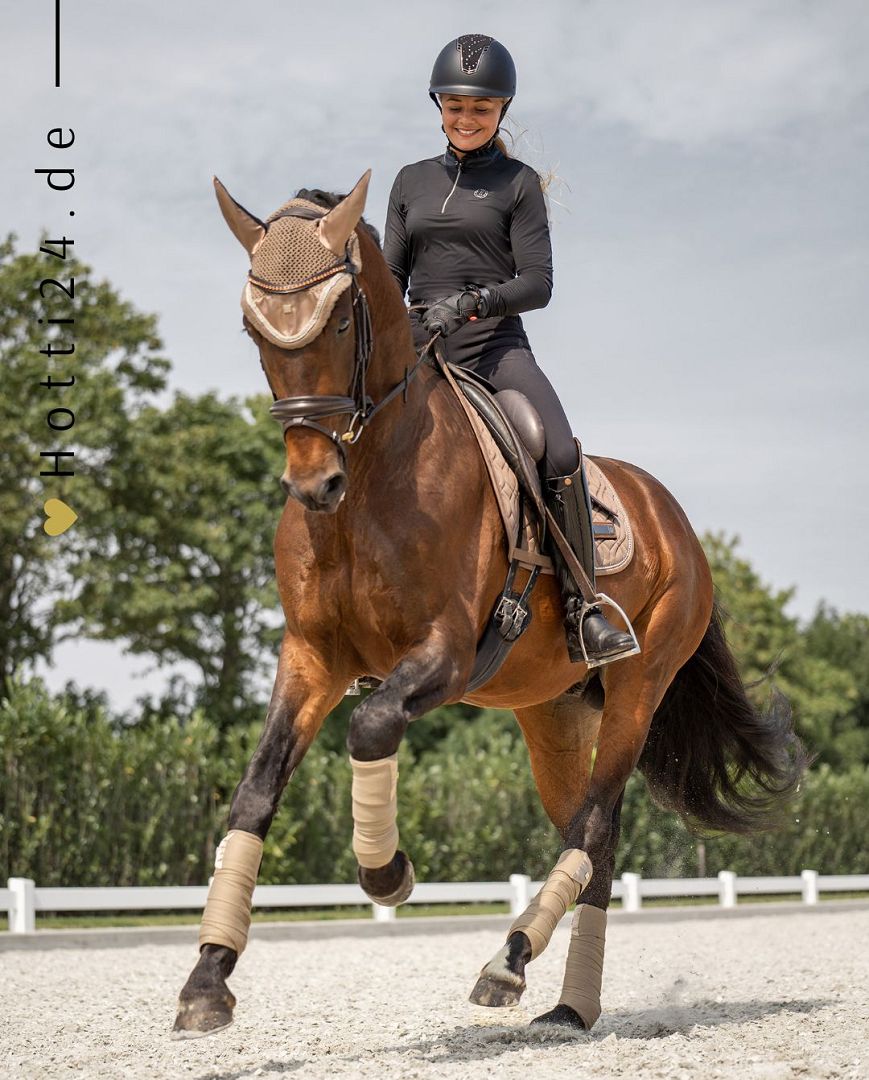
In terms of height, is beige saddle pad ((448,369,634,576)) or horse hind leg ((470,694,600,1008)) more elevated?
beige saddle pad ((448,369,634,576))

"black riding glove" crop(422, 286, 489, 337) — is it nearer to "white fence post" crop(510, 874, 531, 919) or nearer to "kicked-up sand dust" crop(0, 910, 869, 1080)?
"kicked-up sand dust" crop(0, 910, 869, 1080)

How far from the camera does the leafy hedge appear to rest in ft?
68.2

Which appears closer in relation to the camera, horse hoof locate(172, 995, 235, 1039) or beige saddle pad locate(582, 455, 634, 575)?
horse hoof locate(172, 995, 235, 1039)

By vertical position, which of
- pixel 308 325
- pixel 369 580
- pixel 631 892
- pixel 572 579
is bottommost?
pixel 631 892

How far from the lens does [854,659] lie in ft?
207

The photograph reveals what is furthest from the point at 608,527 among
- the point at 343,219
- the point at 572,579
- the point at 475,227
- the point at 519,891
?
the point at 519,891

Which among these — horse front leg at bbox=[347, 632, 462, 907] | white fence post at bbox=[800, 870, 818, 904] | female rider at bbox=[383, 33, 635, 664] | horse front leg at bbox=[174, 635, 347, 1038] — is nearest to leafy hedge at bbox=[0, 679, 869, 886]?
white fence post at bbox=[800, 870, 818, 904]

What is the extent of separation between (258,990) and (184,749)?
11555 millimetres

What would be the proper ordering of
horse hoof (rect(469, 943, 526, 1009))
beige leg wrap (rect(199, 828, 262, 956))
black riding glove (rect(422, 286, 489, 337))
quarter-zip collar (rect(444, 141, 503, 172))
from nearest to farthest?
beige leg wrap (rect(199, 828, 262, 956)) → horse hoof (rect(469, 943, 526, 1009)) → black riding glove (rect(422, 286, 489, 337)) → quarter-zip collar (rect(444, 141, 503, 172))

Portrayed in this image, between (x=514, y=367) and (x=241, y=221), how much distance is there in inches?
83.5

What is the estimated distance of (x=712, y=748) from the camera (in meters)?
9.32

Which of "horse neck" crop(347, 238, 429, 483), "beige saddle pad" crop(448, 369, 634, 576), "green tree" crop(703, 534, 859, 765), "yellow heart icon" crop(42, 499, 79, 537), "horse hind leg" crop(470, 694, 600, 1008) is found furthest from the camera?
"green tree" crop(703, 534, 859, 765)

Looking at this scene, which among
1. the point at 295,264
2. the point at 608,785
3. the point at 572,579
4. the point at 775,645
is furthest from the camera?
the point at 775,645

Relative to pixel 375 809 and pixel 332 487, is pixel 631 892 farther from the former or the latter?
pixel 332 487
